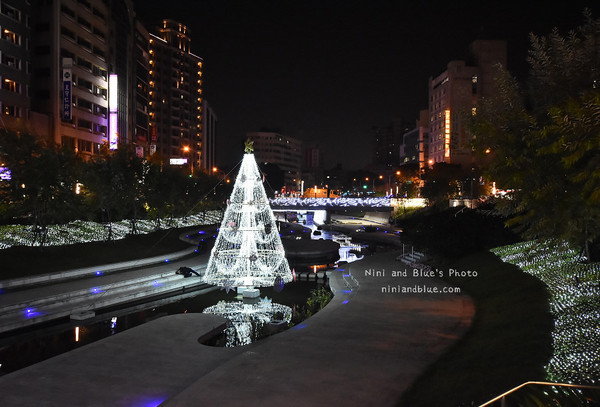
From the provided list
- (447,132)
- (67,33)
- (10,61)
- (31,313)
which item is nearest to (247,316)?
(31,313)

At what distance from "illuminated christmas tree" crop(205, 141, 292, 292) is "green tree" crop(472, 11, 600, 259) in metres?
14.5

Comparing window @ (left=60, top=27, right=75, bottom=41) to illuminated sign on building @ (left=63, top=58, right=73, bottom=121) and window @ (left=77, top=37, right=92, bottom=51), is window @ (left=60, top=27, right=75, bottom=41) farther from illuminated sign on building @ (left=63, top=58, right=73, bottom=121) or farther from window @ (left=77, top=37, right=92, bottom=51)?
illuminated sign on building @ (left=63, top=58, right=73, bottom=121)

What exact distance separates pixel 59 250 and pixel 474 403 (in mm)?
28311

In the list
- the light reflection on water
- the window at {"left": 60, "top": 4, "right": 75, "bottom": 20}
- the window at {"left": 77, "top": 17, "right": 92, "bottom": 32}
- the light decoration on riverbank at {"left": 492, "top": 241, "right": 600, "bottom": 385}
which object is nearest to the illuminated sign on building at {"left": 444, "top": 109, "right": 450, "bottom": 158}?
the window at {"left": 77, "top": 17, "right": 92, "bottom": 32}

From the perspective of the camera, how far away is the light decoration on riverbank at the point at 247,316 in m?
18.5

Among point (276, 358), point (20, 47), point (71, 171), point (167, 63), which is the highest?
point (167, 63)

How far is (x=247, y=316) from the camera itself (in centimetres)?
2177

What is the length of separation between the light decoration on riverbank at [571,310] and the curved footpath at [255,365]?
3201 millimetres

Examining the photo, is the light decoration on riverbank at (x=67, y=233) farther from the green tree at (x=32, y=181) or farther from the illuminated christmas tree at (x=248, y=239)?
the illuminated christmas tree at (x=248, y=239)

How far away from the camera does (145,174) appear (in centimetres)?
4566

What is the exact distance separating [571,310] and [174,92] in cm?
12444

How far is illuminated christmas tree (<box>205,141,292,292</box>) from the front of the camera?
25094 mm

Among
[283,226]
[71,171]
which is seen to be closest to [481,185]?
[283,226]

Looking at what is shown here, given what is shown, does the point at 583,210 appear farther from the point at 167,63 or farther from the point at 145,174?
the point at 167,63
